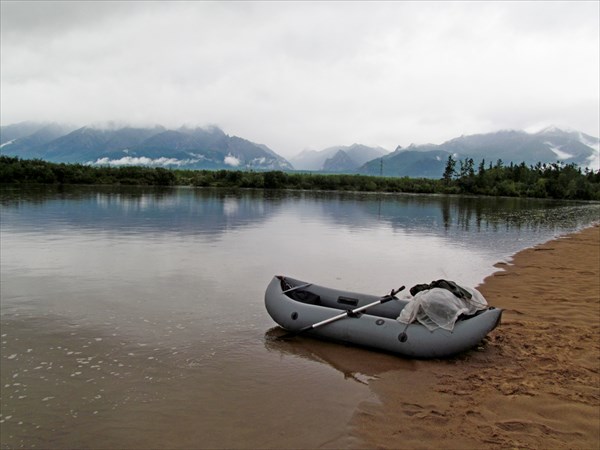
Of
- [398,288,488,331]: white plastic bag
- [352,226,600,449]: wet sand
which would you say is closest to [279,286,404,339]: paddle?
[398,288,488,331]: white plastic bag

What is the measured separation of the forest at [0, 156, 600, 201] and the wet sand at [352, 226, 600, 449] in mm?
100903

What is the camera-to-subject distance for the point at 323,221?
3859cm

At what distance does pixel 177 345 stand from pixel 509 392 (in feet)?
21.1

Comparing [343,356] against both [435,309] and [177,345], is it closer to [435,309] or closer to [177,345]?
[435,309]

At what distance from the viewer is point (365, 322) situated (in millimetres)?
9938

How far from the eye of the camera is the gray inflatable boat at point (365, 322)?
9391 millimetres

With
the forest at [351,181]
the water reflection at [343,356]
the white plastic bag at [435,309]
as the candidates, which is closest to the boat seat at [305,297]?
the water reflection at [343,356]

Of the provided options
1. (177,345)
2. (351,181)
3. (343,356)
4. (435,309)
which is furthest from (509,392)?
(351,181)

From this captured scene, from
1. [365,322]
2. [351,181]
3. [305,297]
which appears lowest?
[365,322]

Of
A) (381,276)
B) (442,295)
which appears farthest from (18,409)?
(381,276)

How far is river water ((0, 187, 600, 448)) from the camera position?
7.08m

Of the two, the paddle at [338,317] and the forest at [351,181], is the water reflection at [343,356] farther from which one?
the forest at [351,181]

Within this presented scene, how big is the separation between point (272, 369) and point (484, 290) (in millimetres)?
8710

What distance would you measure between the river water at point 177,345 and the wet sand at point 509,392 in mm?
548
